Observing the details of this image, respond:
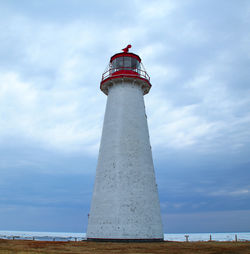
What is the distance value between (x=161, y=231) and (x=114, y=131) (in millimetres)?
8364

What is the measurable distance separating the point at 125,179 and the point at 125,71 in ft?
29.0

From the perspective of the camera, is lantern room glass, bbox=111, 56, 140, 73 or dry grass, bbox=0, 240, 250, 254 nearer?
dry grass, bbox=0, 240, 250, 254

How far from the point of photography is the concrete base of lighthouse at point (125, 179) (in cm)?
1975

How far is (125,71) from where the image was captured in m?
23.3

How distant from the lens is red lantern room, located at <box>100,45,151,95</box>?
23250mm

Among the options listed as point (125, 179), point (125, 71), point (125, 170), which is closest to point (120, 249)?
point (125, 179)

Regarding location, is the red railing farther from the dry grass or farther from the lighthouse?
the dry grass

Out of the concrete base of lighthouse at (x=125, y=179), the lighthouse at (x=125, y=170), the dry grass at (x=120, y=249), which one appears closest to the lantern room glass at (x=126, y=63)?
the lighthouse at (x=125, y=170)

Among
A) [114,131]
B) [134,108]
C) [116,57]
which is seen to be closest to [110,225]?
[114,131]

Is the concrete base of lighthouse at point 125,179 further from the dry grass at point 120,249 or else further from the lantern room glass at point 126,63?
the dry grass at point 120,249

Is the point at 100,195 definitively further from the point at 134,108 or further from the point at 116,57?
the point at 116,57

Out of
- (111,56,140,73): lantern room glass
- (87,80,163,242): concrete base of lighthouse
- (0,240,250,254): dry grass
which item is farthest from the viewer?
(111,56,140,73): lantern room glass

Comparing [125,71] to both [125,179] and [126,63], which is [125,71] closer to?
[126,63]

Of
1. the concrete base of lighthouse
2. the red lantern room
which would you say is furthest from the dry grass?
the red lantern room
